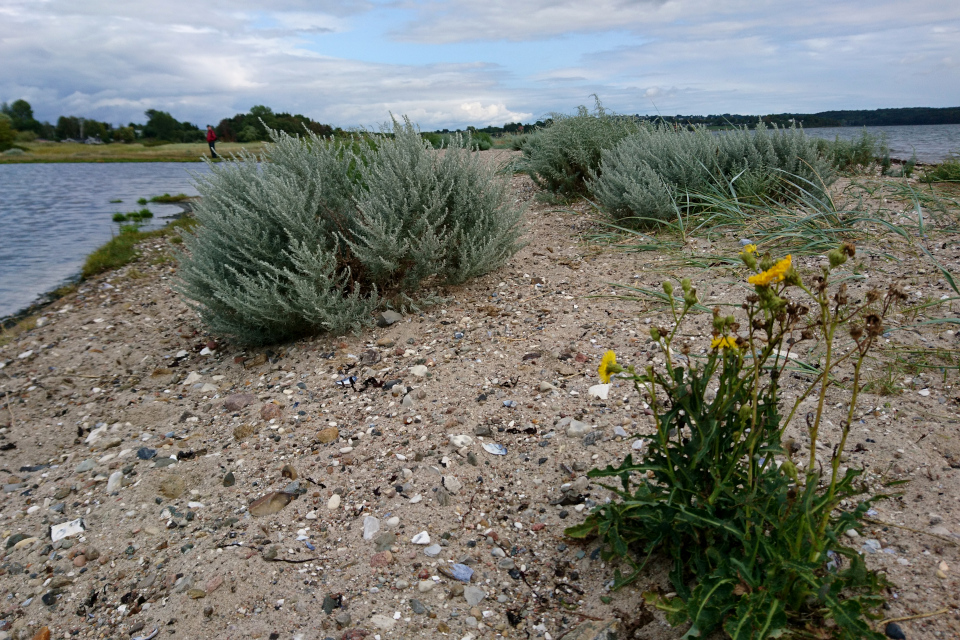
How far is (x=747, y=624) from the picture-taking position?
141 cm

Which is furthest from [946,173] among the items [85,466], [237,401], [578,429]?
[85,466]

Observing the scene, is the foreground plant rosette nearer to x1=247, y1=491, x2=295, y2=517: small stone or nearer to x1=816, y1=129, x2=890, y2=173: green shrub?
x1=247, y1=491, x2=295, y2=517: small stone

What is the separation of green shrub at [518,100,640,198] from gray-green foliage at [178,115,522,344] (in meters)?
2.49

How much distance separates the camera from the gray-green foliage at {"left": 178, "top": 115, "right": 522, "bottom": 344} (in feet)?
12.7

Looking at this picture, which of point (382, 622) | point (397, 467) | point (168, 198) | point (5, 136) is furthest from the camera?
point (5, 136)

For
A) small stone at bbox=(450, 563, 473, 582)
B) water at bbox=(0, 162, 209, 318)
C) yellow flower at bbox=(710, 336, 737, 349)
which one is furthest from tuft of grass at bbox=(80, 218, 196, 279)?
yellow flower at bbox=(710, 336, 737, 349)

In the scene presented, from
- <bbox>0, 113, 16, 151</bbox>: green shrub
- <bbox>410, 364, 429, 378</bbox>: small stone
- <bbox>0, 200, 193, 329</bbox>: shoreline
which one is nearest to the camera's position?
<bbox>410, 364, 429, 378</bbox>: small stone

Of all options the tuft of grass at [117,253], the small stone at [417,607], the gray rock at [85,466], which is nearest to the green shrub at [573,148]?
the tuft of grass at [117,253]

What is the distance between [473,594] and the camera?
1953mm

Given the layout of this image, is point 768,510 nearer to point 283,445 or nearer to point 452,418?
point 452,418

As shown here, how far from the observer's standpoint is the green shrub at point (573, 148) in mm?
6883

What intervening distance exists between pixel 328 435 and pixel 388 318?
126 cm

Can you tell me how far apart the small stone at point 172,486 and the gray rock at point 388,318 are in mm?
1629

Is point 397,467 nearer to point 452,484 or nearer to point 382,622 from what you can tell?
point 452,484
